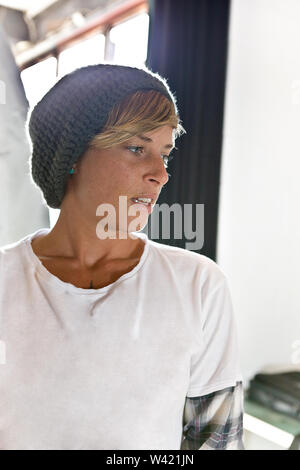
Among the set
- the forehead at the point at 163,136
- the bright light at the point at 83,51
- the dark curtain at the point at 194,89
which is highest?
the bright light at the point at 83,51

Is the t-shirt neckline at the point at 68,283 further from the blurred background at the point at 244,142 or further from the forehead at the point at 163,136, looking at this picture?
the blurred background at the point at 244,142

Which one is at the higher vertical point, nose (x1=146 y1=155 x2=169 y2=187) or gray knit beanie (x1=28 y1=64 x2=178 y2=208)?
gray knit beanie (x1=28 y1=64 x2=178 y2=208)

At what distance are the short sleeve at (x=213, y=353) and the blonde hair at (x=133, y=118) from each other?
24 cm

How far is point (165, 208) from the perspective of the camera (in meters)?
1.63

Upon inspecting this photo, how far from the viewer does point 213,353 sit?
0.66 metres

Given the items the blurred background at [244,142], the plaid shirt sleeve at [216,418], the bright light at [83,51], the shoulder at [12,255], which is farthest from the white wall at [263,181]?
the shoulder at [12,255]

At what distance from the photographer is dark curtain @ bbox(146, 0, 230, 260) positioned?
165 centimetres

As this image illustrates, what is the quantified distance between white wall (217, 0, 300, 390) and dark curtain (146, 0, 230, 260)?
0.12ft

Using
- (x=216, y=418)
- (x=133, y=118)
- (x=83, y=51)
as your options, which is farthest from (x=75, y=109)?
(x=83, y=51)

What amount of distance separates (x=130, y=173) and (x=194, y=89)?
1126 mm

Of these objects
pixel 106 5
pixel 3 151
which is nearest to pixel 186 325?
pixel 3 151

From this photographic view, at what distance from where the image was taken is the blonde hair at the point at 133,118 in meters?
0.64

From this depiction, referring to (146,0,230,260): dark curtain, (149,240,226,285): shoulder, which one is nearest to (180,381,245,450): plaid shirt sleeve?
(149,240,226,285): shoulder

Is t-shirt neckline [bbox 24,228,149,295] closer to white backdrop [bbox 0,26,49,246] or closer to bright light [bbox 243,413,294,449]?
white backdrop [bbox 0,26,49,246]
